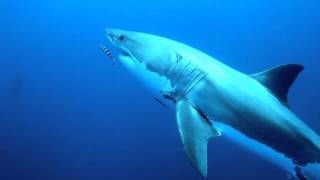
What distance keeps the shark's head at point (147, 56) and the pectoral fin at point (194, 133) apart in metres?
0.38

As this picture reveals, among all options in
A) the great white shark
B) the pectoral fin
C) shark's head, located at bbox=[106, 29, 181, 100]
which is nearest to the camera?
the pectoral fin

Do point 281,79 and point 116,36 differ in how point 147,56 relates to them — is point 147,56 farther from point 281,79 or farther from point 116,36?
point 281,79

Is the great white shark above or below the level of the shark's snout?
below

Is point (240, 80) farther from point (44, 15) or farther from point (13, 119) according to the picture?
point (44, 15)

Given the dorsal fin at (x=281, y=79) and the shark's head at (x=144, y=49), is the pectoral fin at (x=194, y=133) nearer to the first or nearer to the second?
the shark's head at (x=144, y=49)

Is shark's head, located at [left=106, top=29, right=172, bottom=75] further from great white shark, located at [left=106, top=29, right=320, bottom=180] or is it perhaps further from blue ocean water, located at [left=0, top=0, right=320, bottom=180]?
blue ocean water, located at [left=0, top=0, right=320, bottom=180]

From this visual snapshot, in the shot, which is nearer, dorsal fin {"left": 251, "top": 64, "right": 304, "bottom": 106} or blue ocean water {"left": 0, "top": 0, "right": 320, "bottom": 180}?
dorsal fin {"left": 251, "top": 64, "right": 304, "bottom": 106}

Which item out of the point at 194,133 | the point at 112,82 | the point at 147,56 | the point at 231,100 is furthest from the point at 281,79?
the point at 112,82

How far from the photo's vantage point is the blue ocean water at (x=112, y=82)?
15.6m

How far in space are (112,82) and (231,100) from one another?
20.1 metres

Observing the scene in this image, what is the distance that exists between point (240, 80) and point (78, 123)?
52.1 ft

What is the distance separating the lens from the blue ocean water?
1561 cm

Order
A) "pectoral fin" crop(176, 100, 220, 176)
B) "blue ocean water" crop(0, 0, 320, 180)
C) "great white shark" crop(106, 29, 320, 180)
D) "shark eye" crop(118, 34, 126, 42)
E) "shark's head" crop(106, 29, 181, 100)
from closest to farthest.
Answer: "pectoral fin" crop(176, 100, 220, 176), "great white shark" crop(106, 29, 320, 180), "shark's head" crop(106, 29, 181, 100), "shark eye" crop(118, 34, 126, 42), "blue ocean water" crop(0, 0, 320, 180)

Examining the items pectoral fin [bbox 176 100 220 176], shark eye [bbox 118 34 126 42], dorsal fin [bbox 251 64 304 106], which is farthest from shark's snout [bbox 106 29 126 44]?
dorsal fin [bbox 251 64 304 106]
